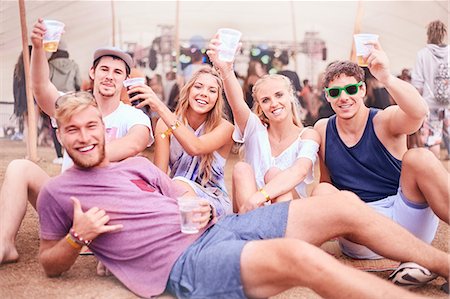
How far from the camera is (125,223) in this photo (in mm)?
2072

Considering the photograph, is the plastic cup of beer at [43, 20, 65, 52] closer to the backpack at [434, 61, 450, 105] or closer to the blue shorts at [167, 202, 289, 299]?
the blue shorts at [167, 202, 289, 299]

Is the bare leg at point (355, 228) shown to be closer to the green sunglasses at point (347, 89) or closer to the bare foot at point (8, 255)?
the green sunglasses at point (347, 89)

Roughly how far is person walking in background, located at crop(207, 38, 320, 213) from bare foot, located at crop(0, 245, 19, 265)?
1.14 meters

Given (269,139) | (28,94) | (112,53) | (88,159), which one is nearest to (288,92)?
(269,139)

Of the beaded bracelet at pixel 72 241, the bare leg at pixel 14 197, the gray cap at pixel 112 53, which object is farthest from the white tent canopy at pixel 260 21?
the beaded bracelet at pixel 72 241

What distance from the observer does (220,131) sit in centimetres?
300

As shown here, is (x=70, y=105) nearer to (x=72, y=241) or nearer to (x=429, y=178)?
(x=72, y=241)

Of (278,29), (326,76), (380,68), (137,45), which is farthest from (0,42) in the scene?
(380,68)

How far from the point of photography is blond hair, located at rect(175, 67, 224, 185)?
9.92 feet

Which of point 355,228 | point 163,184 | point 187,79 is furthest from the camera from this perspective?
point 187,79

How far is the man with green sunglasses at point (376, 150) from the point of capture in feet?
8.23

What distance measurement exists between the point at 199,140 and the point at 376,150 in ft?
3.20

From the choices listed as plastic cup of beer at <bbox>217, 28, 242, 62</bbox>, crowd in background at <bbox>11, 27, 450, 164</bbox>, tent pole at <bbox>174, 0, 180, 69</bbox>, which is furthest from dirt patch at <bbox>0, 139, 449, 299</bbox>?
tent pole at <bbox>174, 0, 180, 69</bbox>

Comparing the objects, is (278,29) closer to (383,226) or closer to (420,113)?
(420,113)
